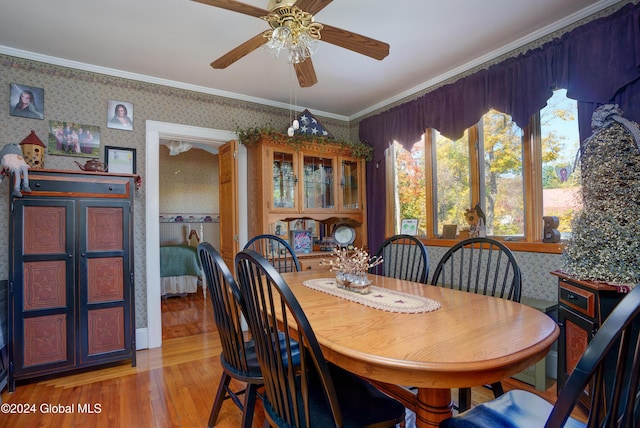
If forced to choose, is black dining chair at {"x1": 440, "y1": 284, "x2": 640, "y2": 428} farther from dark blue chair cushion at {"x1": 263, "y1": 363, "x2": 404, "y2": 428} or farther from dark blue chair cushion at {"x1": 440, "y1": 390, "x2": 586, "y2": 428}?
dark blue chair cushion at {"x1": 263, "y1": 363, "x2": 404, "y2": 428}

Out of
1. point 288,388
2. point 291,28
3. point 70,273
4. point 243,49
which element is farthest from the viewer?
point 70,273

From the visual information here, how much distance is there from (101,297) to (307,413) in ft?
7.57

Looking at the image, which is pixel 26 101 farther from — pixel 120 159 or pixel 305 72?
pixel 305 72

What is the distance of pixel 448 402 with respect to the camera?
1114 millimetres

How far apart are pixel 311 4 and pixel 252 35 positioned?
3.90 feet

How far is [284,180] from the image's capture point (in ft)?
11.7

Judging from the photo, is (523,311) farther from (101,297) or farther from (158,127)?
(158,127)

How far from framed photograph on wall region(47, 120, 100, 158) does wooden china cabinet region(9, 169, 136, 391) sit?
1.81 ft

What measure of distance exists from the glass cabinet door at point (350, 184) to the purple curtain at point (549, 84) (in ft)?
2.04

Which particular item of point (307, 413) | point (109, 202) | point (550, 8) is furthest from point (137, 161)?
point (550, 8)

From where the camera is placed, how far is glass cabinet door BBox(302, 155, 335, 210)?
3.67 m

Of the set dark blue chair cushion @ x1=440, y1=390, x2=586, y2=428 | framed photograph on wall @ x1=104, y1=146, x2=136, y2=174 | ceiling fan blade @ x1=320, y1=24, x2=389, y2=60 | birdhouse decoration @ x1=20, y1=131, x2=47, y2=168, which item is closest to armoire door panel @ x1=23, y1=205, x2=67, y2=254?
birdhouse decoration @ x1=20, y1=131, x2=47, y2=168

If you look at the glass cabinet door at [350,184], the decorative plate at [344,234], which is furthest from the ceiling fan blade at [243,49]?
the decorative plate at [344,234]

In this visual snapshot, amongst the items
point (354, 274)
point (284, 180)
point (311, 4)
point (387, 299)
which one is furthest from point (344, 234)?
point (311, 4)
